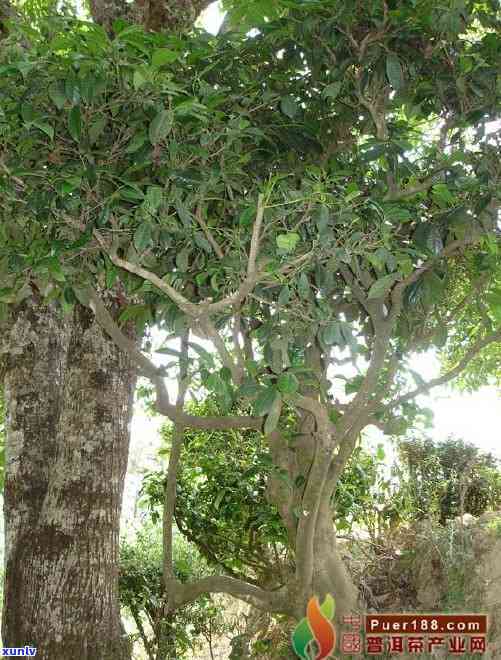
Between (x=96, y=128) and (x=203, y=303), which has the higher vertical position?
(x=96, y=128)

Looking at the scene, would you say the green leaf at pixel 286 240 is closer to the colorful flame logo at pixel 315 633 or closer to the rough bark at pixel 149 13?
the colorful flame logo at pixel 315 633

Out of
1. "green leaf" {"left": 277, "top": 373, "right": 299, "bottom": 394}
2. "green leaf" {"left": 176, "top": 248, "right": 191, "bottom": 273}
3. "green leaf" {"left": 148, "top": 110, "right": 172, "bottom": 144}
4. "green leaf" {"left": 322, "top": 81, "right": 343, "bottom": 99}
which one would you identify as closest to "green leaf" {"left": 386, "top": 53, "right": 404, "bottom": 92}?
"green leaf" {"left": 322, "top": 81, "right": 343, "bottom": 99}

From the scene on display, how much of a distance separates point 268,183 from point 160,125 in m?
Answer: 0.33

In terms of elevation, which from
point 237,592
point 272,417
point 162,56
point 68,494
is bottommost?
point 237,592

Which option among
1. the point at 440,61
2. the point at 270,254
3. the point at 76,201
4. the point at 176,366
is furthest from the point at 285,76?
the point at 176,366

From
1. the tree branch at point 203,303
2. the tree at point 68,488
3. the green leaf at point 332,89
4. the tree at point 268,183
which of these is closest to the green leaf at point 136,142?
the tree at point 268,183

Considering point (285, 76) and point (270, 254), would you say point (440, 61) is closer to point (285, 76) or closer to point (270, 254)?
point (285, 76)

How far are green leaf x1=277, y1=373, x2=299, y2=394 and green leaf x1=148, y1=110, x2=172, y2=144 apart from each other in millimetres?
752

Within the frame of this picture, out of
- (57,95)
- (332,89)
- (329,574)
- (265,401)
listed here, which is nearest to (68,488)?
(329,574)

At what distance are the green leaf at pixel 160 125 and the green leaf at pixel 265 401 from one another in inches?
30.2

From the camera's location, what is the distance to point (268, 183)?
194 cm

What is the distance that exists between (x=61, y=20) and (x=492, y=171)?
4.69ft

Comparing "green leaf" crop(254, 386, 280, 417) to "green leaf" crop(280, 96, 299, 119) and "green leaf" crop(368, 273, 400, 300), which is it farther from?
"green leaf" crop(280, 96, 299, 119)

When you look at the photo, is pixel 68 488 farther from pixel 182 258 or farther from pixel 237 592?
pixel 182 258
